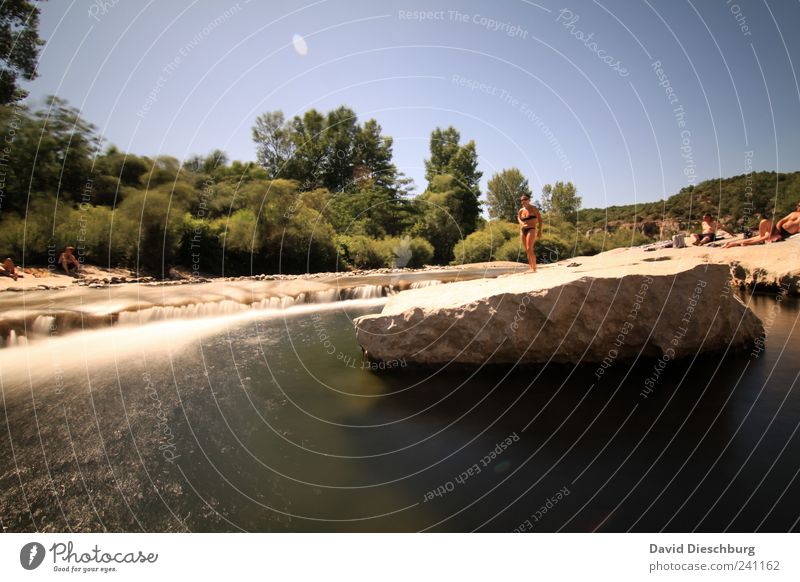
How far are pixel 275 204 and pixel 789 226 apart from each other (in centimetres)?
2842

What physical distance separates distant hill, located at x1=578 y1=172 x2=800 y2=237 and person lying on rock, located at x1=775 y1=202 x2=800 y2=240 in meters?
9.15

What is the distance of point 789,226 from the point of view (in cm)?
1518

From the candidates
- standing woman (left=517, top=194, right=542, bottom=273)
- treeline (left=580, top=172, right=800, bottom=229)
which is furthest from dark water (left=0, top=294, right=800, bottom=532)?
treeline (left=580, top=172, right=800, bottom=229)

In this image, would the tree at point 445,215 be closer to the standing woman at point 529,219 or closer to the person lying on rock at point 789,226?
the person lying on rock at point 789,226

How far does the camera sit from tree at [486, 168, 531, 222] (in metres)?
49.5

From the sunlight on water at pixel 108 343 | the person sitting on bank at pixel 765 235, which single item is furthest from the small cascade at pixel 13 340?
the person sitting on bank at pixel 765 235

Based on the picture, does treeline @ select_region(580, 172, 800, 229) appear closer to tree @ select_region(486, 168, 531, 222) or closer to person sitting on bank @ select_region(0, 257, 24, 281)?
tree @ select_region(486, 168, 531, 222)

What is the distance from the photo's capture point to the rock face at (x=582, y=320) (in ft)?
20.4

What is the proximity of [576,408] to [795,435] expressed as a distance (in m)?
2.35

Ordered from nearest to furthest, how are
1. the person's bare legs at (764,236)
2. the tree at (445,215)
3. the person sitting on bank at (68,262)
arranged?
the person's bare legs at (764,236) < the person sitting on bank at (68,262) < the tree at (445,215)

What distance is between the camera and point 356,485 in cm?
378

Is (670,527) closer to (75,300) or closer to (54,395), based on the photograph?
(54,395)

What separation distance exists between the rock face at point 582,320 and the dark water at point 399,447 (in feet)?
1.18

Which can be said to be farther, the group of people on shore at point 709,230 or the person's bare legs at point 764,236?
the person's bare legs at point 764,236
